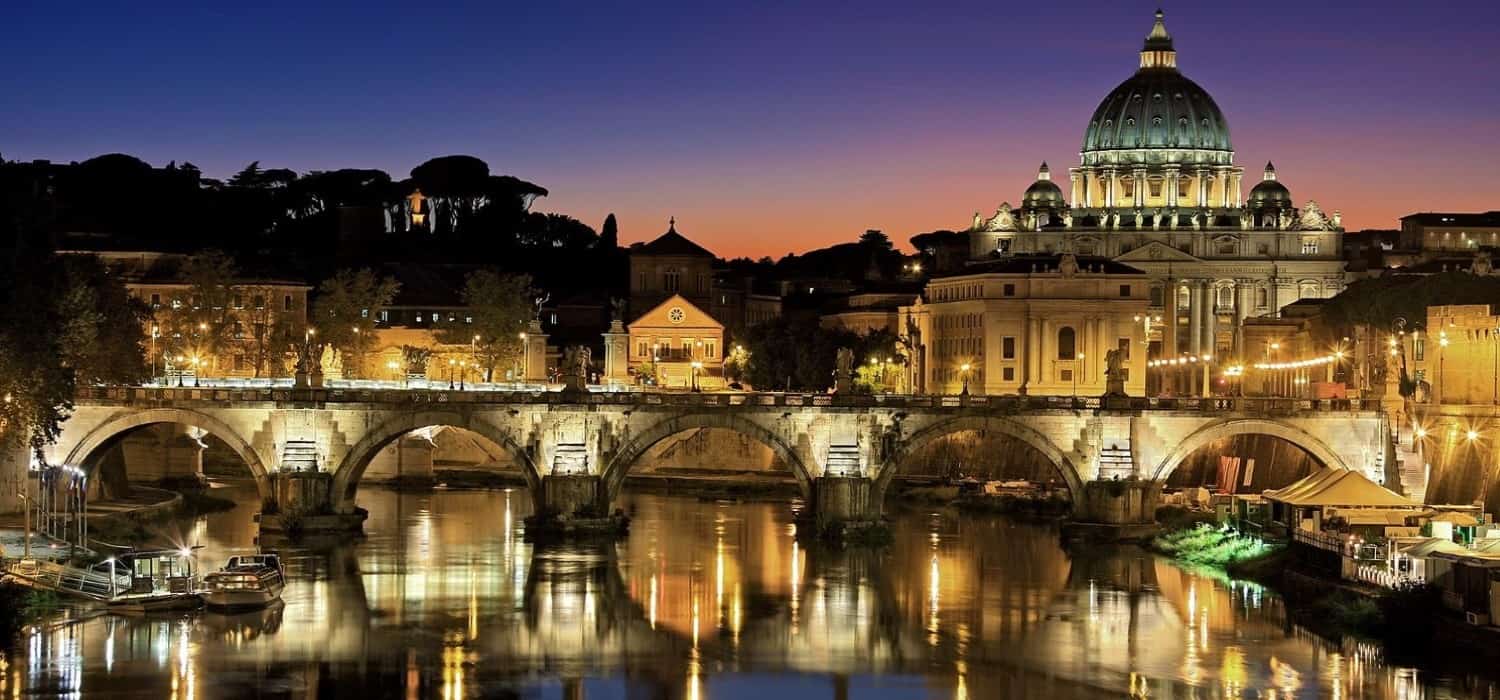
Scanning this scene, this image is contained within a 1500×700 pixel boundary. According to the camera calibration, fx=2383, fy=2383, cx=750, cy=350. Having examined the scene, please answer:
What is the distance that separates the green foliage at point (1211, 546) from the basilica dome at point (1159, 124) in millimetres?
111086

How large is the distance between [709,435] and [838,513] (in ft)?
98.9

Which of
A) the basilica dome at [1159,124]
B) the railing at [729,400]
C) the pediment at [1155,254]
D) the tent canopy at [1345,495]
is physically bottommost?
the tent canopy at [1345,495]

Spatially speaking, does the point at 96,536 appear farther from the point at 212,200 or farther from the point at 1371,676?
the point at 212,200

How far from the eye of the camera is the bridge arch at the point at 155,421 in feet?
251

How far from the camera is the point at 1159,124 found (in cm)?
18338

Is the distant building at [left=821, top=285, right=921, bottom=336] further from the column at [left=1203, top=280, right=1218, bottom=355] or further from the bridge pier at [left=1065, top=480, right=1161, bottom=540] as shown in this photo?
the bridge pier at [left=1065, top=480, right=1161, bottom=540]

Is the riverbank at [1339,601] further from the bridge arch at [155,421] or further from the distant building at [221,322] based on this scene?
the distant building at [221,322]

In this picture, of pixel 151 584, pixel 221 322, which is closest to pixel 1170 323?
pixel 221 322

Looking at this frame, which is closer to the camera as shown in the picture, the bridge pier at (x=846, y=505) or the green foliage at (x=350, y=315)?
the bridge pier at (x=846, y=505)

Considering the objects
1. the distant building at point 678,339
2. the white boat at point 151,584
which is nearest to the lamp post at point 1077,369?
the distant building at point 678,339

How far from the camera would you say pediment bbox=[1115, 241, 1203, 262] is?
171 m

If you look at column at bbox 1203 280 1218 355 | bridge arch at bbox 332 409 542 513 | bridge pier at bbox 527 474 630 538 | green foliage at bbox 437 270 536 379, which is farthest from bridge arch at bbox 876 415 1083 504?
column at bbox 1203 280 1218 355

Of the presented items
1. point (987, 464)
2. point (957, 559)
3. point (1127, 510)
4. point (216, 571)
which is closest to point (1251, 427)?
point (1127, 510)

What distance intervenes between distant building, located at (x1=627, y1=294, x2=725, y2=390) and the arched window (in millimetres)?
19531
